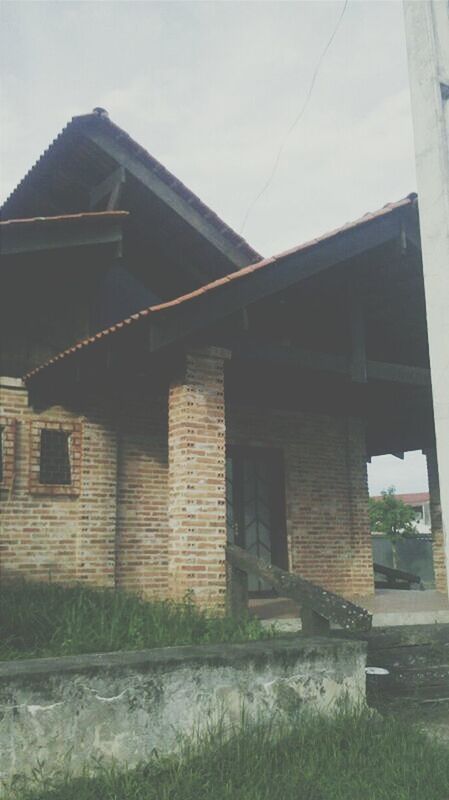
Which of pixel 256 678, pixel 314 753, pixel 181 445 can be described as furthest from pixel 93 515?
pixel 314 753

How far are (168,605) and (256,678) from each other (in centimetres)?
169

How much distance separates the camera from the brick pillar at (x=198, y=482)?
22.8ft

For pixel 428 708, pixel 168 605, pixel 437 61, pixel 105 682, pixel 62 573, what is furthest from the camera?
pixel 62 573

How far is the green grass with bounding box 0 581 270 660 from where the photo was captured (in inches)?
209

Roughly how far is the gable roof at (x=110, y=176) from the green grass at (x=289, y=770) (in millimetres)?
5972

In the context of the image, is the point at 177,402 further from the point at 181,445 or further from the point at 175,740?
the point at 175,740

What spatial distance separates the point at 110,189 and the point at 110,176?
156 mm

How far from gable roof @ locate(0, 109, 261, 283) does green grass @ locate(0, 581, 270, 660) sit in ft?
15.0

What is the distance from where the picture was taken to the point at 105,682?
432 cm

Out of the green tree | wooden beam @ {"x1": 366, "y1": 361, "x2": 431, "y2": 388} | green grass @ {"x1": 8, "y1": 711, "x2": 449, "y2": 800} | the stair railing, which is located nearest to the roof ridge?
wooden beam @ {"x1": 366, "y1": 361, "x2": 431, "y2": 388}

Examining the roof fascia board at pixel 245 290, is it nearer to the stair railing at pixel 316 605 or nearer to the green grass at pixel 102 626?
the stair railing at pixel 316 605

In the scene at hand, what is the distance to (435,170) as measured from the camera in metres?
3.25

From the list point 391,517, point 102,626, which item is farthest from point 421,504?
point 102,626

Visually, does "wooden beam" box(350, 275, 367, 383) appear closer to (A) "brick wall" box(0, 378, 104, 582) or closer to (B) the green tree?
(A) "brick wall" box(0, 378, 104, 582)
